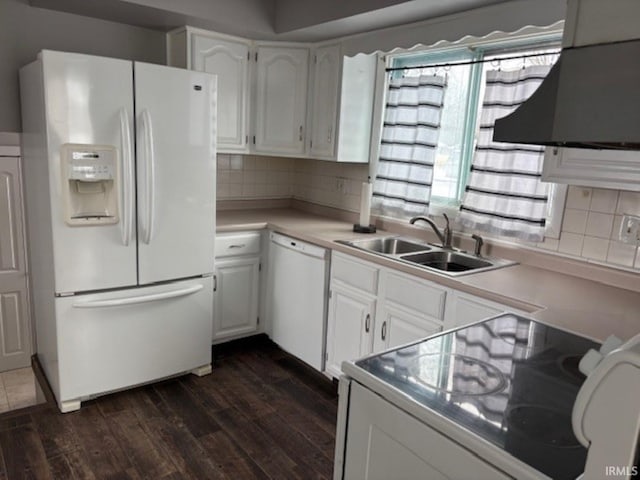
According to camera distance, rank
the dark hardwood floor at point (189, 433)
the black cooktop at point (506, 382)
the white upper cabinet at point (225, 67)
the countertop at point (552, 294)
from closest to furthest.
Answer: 1. the black cooktop at point (506, 382)
2. the countertop at point (552, 294)
3. the dark hardwood floor at point (189, 433)
4. the white upper cabinet at point (225, 67)

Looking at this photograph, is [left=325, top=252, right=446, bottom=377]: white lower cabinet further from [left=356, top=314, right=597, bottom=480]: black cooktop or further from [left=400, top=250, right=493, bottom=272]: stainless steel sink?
[left=356, top=314, right=597, bottom=480]: black cooktop

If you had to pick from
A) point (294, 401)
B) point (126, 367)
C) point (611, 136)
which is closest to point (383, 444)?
point (611, 136)

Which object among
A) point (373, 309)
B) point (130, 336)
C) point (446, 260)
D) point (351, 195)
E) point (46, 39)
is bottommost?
point (130, 336)

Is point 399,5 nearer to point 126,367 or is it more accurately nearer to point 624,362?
point 624,362

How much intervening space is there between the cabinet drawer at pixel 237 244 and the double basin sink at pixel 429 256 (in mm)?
733

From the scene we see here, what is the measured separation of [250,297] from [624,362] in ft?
9.13

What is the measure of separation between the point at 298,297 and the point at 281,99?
1.41 metres

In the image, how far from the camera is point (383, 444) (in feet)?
3.97

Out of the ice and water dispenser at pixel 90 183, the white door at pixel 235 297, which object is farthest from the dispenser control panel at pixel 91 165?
the white door at pixel 235 297

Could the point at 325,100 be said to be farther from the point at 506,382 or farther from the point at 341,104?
Answer: the point at 506,382

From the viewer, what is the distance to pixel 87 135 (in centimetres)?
230

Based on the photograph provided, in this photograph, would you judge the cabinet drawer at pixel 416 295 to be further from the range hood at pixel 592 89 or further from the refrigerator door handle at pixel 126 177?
the refrigerator door handle at pixel 126 177

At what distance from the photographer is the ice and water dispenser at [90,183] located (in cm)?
228

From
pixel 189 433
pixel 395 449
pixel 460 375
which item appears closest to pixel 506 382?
pixel 460 375
